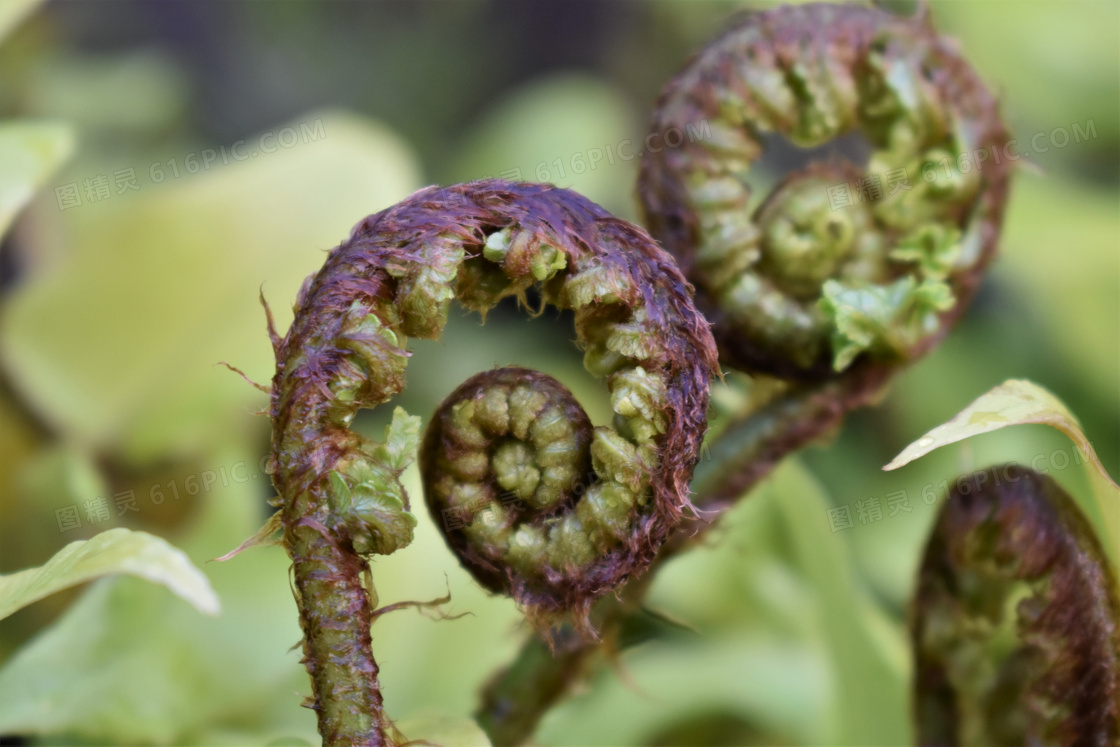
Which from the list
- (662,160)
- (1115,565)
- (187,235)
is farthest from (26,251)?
(1115,565)

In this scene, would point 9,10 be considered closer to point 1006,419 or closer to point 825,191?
point 825,191

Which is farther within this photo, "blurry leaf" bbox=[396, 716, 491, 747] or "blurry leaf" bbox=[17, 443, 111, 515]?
"blurry leaf" bbox=[17, 443, 111, 515]

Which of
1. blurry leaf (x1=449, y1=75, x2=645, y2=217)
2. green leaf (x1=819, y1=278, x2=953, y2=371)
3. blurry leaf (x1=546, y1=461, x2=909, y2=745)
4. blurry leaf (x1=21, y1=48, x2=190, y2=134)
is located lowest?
blurry leaf (x1=546, y1=461, x2=909, y2=745)

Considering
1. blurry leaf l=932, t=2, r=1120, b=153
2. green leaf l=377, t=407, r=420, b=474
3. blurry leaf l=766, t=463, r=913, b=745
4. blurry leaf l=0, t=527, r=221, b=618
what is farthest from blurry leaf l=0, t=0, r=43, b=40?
blurry leaf l=932, t=2, r=1120, b=153

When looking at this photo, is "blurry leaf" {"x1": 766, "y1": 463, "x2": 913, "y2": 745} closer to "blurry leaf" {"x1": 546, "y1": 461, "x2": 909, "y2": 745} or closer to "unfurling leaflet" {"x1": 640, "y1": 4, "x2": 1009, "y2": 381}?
"blurry leaf" {"x1": 546, "y1": 461, "x2": 909, "y2": 745}

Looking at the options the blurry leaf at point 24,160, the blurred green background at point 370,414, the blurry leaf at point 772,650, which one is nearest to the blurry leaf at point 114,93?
the blurred green background at point 370,414

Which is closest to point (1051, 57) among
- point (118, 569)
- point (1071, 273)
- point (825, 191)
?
point (1071, 273)
